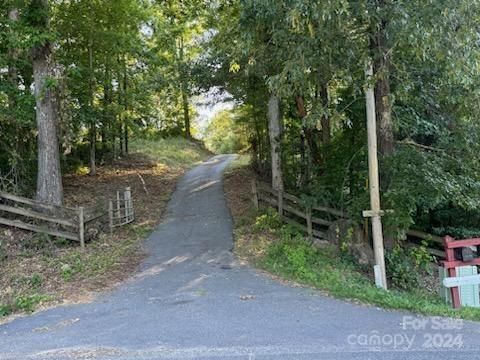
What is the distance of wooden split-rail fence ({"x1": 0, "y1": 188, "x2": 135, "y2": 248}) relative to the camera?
9969 mm

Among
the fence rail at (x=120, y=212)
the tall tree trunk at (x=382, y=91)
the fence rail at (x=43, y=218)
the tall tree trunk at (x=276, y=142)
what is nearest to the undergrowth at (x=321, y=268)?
the tall tree trunk at (x=276, y=142)

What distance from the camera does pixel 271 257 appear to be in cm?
916

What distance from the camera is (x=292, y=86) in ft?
25.6

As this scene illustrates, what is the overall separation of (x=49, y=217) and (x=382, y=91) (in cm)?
761

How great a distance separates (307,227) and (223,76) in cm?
551

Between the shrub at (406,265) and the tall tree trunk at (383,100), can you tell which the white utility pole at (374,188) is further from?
the shrub at (406,265)

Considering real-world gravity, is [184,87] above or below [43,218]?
above

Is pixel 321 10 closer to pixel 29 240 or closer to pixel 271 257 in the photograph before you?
pixel 271 257

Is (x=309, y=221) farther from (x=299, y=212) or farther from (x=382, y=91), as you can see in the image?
(x=382, y=91)

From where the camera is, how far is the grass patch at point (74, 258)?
7551 mm

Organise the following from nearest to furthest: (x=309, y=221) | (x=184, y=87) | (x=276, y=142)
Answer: (x=309, y=221), (x=276, y=142), (x=184, y=87)

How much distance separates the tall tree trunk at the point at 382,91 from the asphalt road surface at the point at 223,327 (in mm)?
3439

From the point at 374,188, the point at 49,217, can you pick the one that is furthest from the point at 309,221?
the point at 49,217

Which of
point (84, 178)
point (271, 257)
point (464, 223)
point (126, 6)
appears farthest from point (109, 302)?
point (126, 6)
